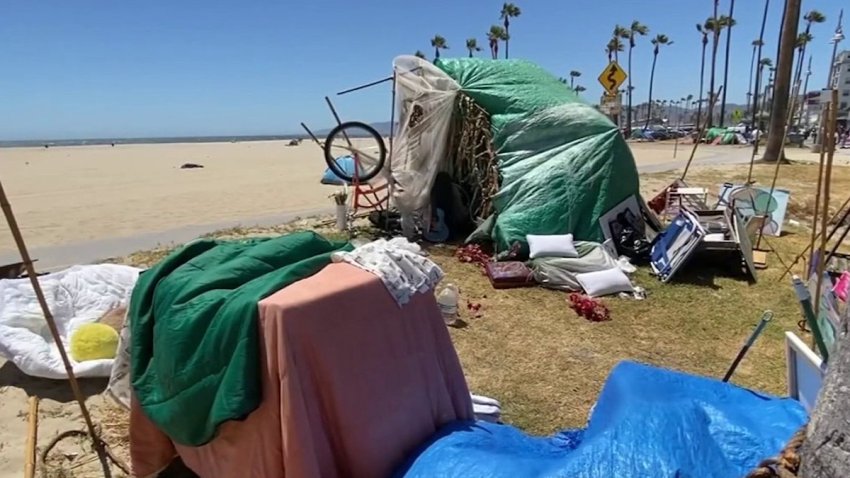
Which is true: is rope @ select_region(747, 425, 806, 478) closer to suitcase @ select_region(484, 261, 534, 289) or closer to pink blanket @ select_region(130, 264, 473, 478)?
pink blanket @ select_region(130, 264, 473, 478)

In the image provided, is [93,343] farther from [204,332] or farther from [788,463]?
[788,463]

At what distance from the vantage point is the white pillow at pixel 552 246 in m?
6.37

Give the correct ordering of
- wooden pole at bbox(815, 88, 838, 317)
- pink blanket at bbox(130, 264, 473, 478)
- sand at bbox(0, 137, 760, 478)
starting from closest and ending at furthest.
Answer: pink blanket at bbox(130, 264, 473, 478) < wooden pole at bbox(815, 88, 838, 317) < sand at bbox(0, 137, 760, 478)

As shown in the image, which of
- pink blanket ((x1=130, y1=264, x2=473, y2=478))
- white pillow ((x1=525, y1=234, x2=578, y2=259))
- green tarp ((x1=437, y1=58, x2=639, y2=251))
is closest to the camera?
pink blanket ((x1=130, y1=264, x2=473, y2=478))

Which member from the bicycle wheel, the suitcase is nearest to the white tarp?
the bicycle wheel

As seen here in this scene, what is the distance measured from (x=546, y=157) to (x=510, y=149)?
53cm

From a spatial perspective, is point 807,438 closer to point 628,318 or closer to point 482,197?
point 628,318

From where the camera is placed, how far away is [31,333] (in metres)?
3.82

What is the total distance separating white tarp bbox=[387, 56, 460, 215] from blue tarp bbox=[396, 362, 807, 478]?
5.61m

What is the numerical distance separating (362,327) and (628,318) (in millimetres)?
3629

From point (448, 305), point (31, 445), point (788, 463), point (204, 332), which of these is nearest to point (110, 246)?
point (448, 305)

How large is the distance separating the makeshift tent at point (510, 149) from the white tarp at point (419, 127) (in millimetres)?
15

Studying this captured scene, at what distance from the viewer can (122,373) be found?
9.48ft

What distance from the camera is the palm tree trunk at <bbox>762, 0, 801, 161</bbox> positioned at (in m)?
15.9
